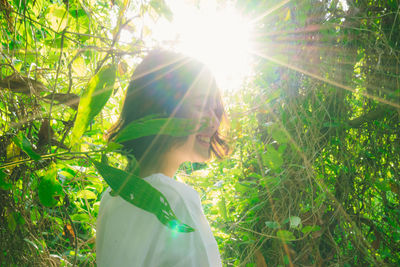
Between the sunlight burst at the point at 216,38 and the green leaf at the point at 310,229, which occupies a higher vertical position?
the sunlight burst at the point at 216,38

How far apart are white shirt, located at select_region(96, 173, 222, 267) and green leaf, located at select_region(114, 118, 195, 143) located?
Result: 1.22 ft

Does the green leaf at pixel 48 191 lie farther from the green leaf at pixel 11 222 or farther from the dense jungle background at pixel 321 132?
the dense jungle background at pixel 321 132

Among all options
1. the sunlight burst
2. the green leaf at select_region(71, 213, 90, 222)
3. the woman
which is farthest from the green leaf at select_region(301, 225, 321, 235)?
the green leaf at select_region(71, 213, 90, 222)

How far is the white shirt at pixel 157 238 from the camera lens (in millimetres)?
604

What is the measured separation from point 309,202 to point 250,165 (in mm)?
295

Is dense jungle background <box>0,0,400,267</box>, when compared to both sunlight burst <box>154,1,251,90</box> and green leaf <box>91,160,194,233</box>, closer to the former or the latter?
sunlight burst <box>154,1,251,90</box>

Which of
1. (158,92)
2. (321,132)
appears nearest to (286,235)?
(321,132)

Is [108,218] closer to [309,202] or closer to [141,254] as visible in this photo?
[141,254]

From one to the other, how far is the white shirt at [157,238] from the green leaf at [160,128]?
371 mm

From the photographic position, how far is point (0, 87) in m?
0.65

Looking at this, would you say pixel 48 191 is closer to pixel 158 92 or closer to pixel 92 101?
pixel 92 101

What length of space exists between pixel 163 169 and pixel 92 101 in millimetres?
610

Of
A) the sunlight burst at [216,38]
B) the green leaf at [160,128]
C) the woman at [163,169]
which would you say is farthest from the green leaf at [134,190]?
the sunlight burst at [216,38]

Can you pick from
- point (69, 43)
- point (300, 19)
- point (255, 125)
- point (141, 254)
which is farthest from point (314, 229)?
point (69, 43)
